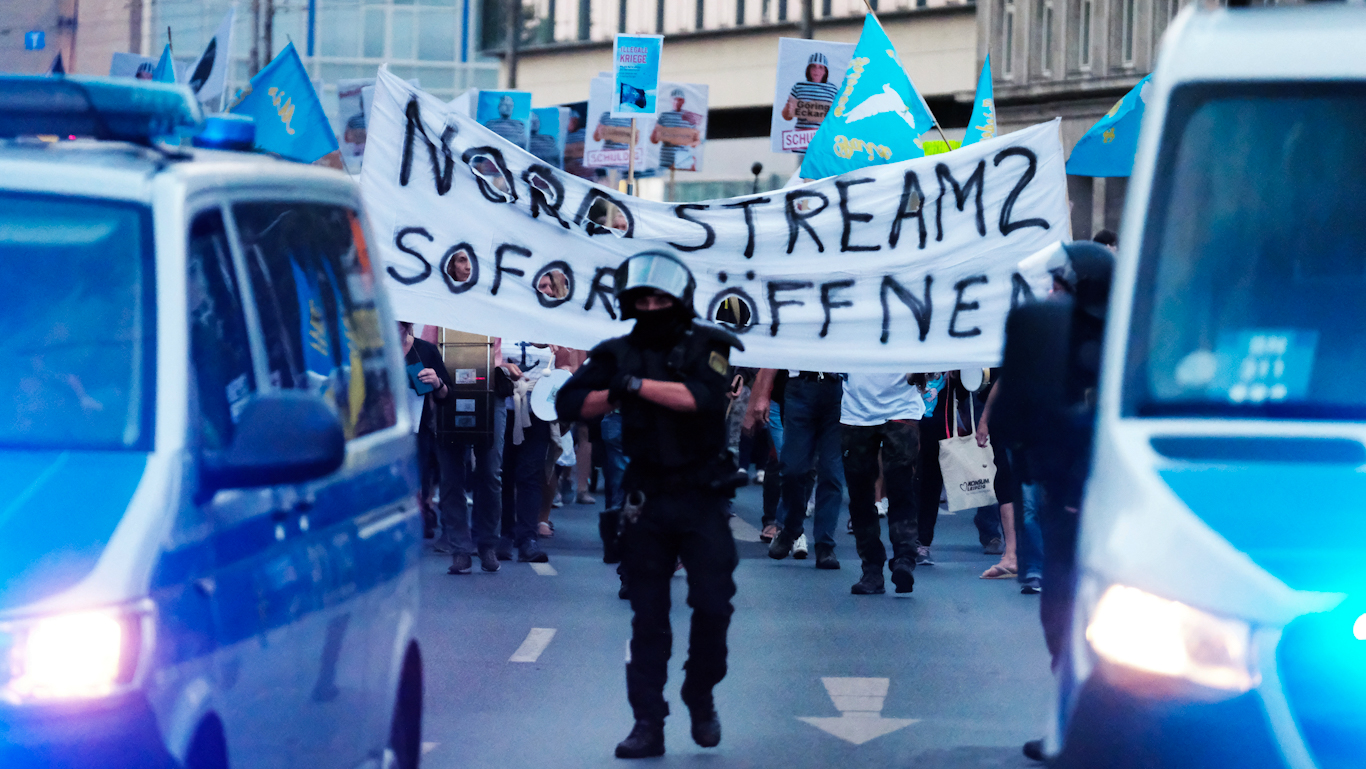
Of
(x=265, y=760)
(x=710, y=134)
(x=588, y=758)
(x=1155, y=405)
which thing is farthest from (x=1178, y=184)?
(x=710, y=134)

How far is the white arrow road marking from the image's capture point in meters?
6.71

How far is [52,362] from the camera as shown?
3621mm

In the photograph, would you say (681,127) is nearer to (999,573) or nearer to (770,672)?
(999,573)

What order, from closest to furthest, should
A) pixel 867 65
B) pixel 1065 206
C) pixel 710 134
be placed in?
pixel 1065 206, pixel 867 65, pixel 710 134

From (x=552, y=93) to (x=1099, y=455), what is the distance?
2028 inches

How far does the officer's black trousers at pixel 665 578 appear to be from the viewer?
6273mm

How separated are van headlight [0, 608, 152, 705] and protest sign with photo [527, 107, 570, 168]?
76.7 ft

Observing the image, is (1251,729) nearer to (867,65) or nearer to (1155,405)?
(1155,405)

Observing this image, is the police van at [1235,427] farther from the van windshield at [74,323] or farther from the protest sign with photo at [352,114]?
the protest sign with photo at [352,114]

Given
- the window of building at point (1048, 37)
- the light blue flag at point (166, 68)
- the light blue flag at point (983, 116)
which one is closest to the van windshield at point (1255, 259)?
the light blue flag at point (983, 116)

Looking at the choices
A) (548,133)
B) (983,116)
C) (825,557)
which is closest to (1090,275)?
(825,557)

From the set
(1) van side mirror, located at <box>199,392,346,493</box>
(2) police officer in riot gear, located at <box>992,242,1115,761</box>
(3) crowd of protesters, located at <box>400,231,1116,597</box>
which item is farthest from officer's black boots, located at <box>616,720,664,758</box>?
(3) crowd of protesters, located at <box>400,231,1116,597</box>

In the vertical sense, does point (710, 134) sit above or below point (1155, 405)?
above

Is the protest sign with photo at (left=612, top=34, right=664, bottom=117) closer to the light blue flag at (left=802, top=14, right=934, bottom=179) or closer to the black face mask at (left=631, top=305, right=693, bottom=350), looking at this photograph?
the light blue flag at (left=802, top=14, right=934, bottom=179)
